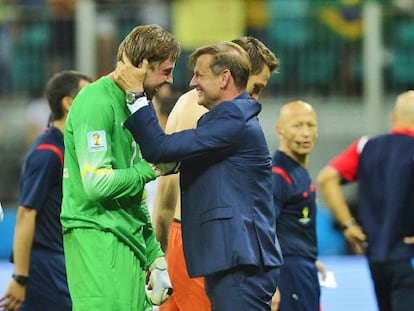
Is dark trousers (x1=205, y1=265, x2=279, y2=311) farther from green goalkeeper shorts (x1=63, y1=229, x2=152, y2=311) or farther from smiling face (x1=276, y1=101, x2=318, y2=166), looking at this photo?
smiling face (x1=276, y1=101, x2=318, y2=166)

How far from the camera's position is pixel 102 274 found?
5156 millimetres

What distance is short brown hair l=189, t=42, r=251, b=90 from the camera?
205 inches

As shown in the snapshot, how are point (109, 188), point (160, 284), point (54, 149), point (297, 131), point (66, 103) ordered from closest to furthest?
point (109, 188) → point (160, 284) → point (54, 149) → point (66, 103) → point (297, 131)

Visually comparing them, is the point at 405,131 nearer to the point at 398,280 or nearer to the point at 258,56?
the point at 398,280

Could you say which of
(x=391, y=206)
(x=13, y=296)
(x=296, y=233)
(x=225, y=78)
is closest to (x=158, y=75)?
(x=225, y=78)

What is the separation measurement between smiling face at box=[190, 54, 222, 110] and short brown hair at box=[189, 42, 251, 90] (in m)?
0.02

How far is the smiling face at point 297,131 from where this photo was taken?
7.06 m

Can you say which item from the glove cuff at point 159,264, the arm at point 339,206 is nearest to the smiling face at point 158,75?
the glove cuff at point 159,264

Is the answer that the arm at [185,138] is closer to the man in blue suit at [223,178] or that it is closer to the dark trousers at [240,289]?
the man in blue suit at [223,178]

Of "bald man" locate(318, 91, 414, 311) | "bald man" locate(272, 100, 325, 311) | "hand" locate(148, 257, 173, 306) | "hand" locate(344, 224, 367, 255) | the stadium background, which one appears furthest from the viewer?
the stadium background

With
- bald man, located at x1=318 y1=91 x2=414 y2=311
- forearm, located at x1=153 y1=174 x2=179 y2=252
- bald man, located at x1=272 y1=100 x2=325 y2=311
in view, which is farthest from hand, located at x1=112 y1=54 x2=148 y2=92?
bald man, located at x1=318 y1=91 x2=414 y2=311

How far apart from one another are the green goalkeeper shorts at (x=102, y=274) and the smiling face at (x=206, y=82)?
2.44 ft

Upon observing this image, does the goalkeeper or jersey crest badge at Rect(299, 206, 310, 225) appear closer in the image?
the goalkeeper

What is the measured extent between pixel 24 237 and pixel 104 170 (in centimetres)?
175
